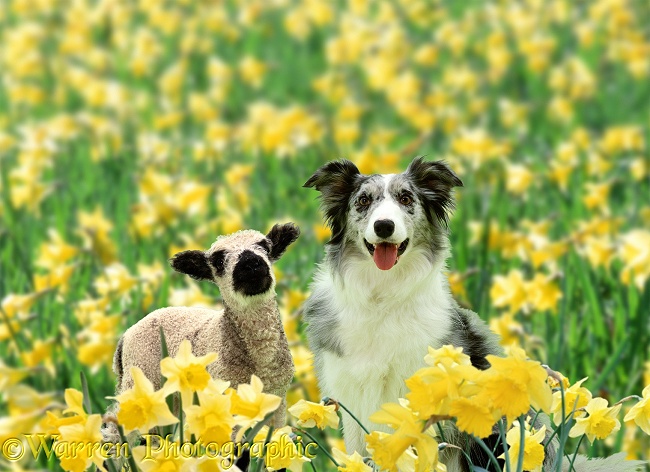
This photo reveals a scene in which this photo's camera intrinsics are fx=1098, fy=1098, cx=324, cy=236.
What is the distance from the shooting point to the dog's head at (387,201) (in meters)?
2.58

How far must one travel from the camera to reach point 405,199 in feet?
8.73

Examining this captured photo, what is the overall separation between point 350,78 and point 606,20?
3.10 metres

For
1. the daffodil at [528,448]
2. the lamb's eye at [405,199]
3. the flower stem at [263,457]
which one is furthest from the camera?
the lamb's eye at [405,199]

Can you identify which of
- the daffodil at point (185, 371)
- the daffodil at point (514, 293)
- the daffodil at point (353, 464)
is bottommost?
the daffodil at point (353, 464)

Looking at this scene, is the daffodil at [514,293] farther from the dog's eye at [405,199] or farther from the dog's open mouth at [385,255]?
the dog's open mouth at [385,255]

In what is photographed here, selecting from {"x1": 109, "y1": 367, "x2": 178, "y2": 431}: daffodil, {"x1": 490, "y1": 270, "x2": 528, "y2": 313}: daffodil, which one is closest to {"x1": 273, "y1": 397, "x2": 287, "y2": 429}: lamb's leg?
{"x1": 109, "y1": 367, "x2": 178, "y2": 431}: daffodil

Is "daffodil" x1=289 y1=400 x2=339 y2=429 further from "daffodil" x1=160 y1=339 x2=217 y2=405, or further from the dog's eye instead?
the dog's eye

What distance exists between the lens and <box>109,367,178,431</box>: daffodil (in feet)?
6.80

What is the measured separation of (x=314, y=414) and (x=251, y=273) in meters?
0.36

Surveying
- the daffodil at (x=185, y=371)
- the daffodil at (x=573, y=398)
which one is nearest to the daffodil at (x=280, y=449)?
the daffodil at (x=185, y=371)

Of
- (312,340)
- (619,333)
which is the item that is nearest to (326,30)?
(619,333)

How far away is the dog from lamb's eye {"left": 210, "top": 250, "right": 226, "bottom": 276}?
0.42 m

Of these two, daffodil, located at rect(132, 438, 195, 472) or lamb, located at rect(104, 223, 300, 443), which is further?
lamb, located at rect(104, 223, 300, 443)

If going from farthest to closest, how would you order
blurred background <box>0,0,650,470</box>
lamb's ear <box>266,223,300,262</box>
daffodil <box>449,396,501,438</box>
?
blurred background <box>0,0,650,470</box>
lamb's ear <box>266,223,300,262</box>
daffodil <box>449,396,501,438</box>
